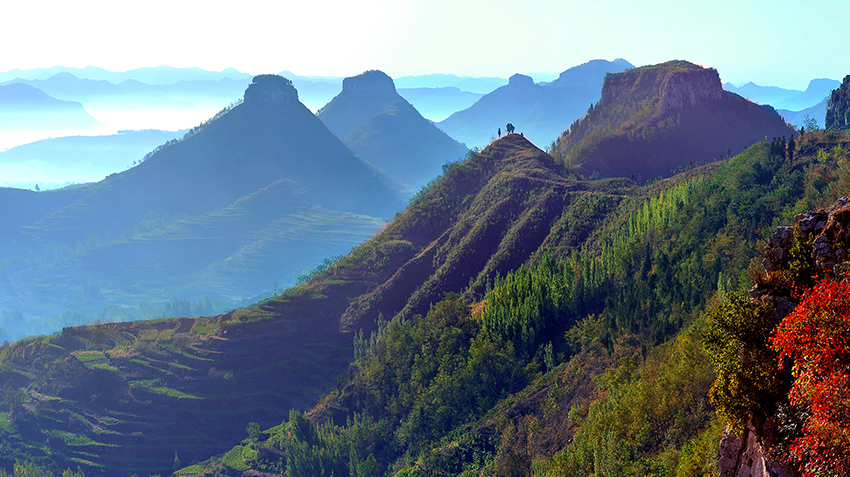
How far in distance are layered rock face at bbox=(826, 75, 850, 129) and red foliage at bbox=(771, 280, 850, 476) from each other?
16696 centimetres

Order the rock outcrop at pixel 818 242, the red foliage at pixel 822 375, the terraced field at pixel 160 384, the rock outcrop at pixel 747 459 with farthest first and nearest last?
the terraced field at pixel 160 384, the rock outcrop at pixel 818 242, the rock outcrop at pixel 747 459, the red foliage at pixel 822 375

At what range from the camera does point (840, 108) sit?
6486 inches

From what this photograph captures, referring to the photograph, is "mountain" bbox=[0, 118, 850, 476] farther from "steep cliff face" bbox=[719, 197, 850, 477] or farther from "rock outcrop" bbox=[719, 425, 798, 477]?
"steep cliff face" bbox=[719, 197, 850, 477]

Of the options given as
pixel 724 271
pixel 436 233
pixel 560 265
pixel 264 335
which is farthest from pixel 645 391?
pixel 436 233

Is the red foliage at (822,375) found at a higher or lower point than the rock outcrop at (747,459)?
higher

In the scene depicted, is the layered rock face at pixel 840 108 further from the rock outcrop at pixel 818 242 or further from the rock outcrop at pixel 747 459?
the rock outcrop at pixel 747 459

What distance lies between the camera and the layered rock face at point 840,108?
16025 centimetres

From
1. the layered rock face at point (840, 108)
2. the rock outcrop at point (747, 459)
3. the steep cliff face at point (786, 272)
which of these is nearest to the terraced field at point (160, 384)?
the rock outcrop at point (747, 459)

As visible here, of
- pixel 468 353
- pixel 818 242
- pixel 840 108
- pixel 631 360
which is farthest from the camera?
pixel 840 108

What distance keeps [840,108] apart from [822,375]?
182 metres

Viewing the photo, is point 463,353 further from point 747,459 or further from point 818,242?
point 818,242

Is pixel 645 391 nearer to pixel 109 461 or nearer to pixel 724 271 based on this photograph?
pixel 724 271

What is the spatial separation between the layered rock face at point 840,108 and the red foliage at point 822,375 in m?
167

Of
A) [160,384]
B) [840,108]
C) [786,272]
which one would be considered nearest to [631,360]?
[786,272]
